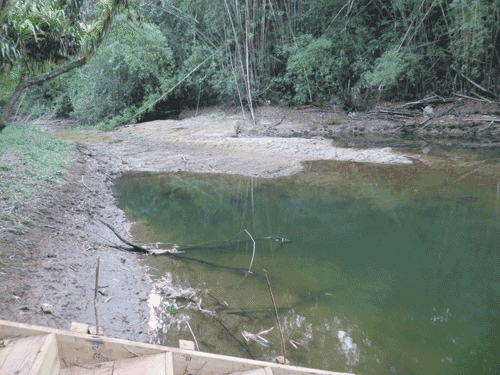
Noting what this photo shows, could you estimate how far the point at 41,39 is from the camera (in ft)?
11.3

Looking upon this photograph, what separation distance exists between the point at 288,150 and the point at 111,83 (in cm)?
894

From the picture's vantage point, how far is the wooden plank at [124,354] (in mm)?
1759

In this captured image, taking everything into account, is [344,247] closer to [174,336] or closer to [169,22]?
[174,336]

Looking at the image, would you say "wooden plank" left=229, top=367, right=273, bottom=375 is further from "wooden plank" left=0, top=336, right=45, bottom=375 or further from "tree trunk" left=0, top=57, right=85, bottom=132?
"tree trunk" left=0, top=57, right=85, bottom=132

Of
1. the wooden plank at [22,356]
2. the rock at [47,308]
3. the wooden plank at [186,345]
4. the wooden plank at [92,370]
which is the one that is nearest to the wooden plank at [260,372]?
the wooden plank at [186,345]

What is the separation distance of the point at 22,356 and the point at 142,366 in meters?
0.58

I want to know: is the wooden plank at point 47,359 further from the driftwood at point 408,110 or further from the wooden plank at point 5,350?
the driftwood at point 408,110

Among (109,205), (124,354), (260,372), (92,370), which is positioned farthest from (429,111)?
(92,370)

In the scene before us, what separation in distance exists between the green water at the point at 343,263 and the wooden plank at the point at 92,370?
98 cm

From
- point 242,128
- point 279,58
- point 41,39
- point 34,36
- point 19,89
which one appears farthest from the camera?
point 279,58

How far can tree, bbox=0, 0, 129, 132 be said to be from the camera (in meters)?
2.97

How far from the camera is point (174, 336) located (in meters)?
2.79

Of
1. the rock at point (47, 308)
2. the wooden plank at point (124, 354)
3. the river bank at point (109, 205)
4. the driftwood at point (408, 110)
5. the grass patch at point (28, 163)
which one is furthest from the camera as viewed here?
the driftwood at point (408, 110)

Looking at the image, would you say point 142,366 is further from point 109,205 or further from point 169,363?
point 109,205
